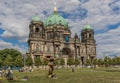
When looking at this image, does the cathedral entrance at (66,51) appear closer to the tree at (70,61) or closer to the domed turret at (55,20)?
the tree at (70,61)

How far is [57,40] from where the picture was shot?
149250mm

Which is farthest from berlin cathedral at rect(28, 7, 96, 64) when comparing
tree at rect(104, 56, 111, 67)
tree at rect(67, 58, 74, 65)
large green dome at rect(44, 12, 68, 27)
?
tree at rect(104, 56, 111, 67)

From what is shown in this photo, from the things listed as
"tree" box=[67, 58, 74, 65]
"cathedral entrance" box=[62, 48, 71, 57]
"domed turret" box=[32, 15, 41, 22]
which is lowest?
"tree" box=[67, 58, 74, 65]

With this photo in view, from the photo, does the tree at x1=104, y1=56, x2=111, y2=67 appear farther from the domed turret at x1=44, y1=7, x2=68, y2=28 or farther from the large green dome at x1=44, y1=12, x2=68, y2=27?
the large green dome at x1=44, y1=12, x2=68, y2=27

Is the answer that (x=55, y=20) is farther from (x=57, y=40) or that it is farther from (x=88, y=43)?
(x=88, y=43)

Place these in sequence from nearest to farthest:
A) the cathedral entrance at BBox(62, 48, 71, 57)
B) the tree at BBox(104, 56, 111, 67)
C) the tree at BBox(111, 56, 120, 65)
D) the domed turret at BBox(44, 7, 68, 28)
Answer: the tree at BBox(104, 56, 111, 67)
the tree at BBox(111, 56, 120, 65)
the cathedral entrance at BBox(62, 48, 71, 57)
the domed turret at BBox(44, 7, 68, 28)

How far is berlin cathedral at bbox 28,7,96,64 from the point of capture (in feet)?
468

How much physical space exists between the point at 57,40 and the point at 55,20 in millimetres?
18129

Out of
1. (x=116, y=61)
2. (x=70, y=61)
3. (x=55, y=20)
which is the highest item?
(x=55, y=20)

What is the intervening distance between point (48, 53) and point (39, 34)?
12.1 metres

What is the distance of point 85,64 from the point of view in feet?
504

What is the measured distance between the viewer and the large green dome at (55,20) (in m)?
161

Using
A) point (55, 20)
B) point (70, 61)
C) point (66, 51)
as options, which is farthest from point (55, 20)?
point (70, 61)

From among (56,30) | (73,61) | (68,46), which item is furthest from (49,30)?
(73,61)
